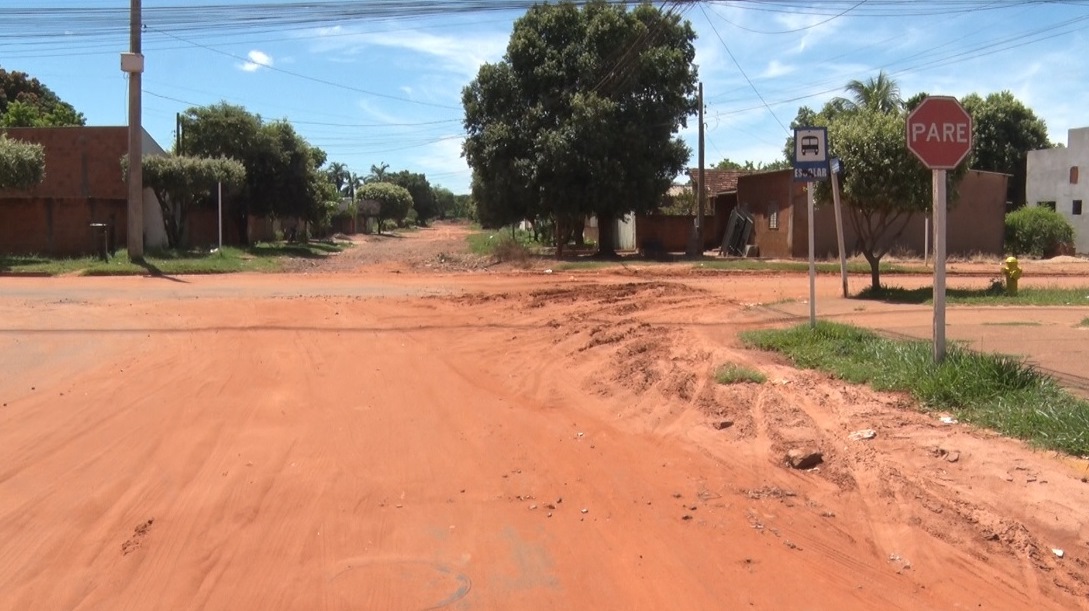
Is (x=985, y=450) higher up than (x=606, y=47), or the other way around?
(x=606, y=47)

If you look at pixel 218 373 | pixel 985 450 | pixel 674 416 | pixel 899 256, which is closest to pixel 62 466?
pixel 218 373

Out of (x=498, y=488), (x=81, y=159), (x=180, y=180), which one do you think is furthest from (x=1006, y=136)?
(x=498, y=488)

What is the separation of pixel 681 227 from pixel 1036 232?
1432cm

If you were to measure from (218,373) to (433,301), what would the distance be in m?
7.39

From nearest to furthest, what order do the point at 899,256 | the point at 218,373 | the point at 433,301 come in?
1. the point at 218,373
2. the point at 433,301
3. the point at 899,256

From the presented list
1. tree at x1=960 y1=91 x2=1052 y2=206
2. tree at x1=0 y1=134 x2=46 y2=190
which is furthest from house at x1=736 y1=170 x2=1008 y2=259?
tree at x1=0 y1=134 x2=46 y2=190

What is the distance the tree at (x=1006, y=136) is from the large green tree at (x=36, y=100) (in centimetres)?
4828

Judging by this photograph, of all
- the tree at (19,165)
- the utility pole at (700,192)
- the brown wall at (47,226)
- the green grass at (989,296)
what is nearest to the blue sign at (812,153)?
the green grass at (989,296)

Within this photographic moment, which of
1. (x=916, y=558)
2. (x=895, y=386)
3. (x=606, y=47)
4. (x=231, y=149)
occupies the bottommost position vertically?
(x=916, y=558)

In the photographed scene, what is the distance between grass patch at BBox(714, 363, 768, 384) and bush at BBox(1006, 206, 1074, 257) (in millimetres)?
31172

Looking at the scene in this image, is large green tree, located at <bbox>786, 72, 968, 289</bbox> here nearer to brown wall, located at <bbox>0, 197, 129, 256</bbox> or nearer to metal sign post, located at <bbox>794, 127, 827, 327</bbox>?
metal sign post, located at <bbox>794, 127, 827, 327</bbox>

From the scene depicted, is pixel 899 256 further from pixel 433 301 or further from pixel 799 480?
pixel 799 480

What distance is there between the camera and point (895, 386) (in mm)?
8461

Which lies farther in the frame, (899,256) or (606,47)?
(606,47)
